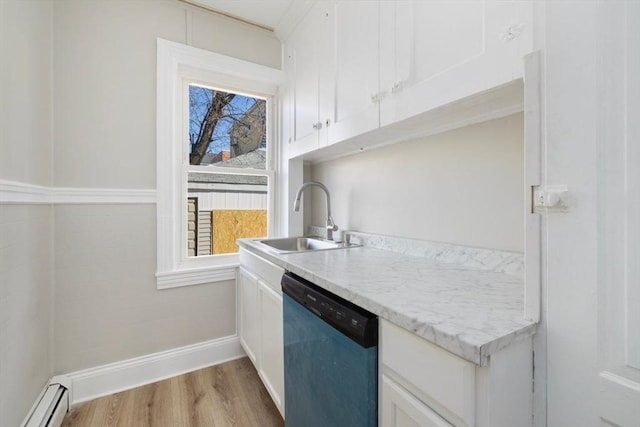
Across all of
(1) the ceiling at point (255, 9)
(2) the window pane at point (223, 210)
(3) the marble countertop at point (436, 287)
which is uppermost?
(1) the ceiling at point (255, 9)

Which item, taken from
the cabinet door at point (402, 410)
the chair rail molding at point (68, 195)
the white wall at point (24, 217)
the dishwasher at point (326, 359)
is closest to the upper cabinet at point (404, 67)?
the dishwasher at point (326, 359)

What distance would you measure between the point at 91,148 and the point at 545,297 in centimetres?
233

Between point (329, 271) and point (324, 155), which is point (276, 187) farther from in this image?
point (329, 271)

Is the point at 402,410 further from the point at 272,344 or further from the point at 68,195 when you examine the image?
the point at 68,195

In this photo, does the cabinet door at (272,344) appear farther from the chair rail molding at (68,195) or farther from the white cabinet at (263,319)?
the chair rail molding at (68,195)

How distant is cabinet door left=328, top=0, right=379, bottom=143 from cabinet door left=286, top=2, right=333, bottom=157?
0.33ft

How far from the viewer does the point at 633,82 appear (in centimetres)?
52

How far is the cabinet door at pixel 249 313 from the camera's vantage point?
1752mm

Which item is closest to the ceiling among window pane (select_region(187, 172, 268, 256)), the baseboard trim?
window pane (select_region(187, 172, 268, 256))

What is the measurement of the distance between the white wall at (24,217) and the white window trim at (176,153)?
1.85ft

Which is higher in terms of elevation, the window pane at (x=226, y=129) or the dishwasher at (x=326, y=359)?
the window pane at (x=226, y=129)

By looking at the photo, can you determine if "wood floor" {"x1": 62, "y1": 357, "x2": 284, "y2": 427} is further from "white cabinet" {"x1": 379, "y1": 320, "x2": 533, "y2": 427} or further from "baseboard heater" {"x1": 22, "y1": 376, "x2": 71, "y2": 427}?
"white cabinet" {"x1": 379, "y1": 320, "x2": 533, "y2": 427}

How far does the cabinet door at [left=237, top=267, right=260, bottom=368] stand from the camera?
1.75 meters

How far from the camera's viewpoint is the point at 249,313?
190 centimetres
